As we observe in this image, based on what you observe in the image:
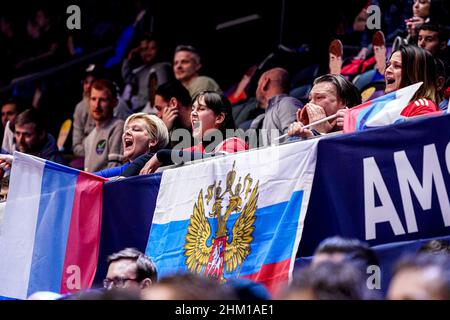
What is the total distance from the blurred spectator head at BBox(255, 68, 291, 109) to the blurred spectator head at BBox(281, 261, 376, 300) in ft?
17.1

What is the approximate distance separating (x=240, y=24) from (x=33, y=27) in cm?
329

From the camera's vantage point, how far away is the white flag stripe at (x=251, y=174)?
15.4 ft

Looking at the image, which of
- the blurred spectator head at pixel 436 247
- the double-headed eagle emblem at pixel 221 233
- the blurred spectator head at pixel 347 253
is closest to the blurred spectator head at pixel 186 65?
the double-headed eagle emblem at pixel 221 233

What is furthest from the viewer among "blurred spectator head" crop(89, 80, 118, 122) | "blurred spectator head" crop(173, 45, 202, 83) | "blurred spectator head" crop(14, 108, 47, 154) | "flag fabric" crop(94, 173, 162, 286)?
"blurred spectator head" crop(173, 45, 202, 83)

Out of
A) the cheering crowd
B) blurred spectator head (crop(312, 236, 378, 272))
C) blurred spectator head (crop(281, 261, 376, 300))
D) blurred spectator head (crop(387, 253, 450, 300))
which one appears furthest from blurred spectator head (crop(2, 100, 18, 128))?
blurred spectator head (crop(387, 253, 450, 300))


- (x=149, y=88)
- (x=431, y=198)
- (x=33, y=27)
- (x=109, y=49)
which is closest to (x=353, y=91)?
(x=431, y=198)

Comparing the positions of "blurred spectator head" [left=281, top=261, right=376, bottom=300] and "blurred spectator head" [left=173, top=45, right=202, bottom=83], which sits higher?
"blurred spectator head" [left=173, top=45, right=202, bottom=83]

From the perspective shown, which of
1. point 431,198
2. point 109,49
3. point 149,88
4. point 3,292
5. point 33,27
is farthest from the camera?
point 33,27

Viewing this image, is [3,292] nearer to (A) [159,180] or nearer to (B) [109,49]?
(A) [159,180]

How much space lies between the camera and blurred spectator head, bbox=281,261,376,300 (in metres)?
2.58

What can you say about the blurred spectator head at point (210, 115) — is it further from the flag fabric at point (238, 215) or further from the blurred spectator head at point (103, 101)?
the blurred spectator head at point (103, 101)

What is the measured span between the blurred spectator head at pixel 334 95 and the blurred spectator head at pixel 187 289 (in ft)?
10.0

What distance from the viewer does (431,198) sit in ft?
13.9

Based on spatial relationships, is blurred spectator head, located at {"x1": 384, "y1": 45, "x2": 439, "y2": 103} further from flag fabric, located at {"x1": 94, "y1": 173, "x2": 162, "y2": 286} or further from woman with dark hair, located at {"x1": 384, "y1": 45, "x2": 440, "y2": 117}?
flag fabric, located at {"x1": 94, "y1": 173, "x2": 162, "y2": 286}
